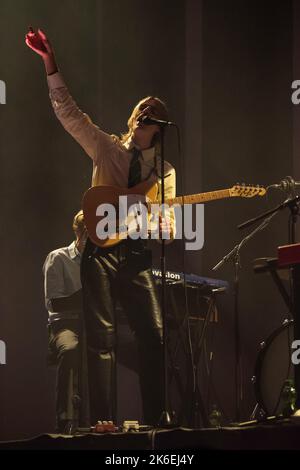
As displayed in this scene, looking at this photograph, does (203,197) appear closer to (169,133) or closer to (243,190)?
(243,190)

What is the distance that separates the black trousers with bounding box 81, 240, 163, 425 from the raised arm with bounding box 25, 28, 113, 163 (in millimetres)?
557

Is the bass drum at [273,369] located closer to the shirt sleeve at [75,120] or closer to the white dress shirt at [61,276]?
the shirt sleeve at [75,120]

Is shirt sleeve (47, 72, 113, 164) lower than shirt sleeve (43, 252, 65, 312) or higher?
higher

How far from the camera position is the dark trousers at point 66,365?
218 inches

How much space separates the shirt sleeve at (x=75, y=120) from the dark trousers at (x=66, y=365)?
1409 millimetres

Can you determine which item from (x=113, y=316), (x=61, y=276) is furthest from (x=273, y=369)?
(x=61, y=276)

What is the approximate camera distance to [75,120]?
4762 millimetres

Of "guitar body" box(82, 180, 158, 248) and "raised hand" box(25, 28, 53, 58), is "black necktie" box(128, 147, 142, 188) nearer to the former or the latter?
"guitar body" box(82, 180, 158, 248)

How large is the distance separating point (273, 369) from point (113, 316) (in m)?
0.88

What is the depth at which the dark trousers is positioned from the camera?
5.53m

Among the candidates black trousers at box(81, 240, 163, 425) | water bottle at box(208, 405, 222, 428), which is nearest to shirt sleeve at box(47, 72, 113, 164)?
black trousers at box(81, 240, 163, 425)

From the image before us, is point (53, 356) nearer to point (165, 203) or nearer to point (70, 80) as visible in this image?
point (165, 203)

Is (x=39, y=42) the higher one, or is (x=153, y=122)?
(x=39, y=42)

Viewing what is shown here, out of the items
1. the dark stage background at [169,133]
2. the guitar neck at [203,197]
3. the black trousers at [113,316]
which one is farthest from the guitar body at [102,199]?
the dark stage background at [169,133]
